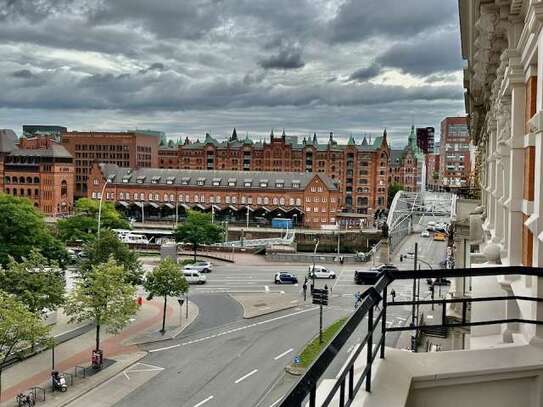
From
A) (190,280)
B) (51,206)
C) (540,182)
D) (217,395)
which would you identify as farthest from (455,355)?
(51,206)

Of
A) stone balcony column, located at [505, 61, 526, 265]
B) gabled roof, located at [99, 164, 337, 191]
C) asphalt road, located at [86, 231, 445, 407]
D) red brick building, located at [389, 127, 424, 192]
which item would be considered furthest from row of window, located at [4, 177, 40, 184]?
stone balcony column, located at [505, 61, 526, 265]

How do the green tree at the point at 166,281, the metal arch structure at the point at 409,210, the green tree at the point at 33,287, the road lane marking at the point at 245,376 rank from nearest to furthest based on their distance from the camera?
the road lane marking at the point at 245,376 < the green tree at the point at 33,287 < the green tree at the point at 166,281 < the metal arch structure at the point at 409,210

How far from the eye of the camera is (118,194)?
9769cm

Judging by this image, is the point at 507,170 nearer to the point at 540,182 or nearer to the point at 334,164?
the point at 540,182

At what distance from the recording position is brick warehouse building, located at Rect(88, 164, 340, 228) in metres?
93.1

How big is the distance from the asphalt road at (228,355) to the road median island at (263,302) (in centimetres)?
59

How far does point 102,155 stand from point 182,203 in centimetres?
3703

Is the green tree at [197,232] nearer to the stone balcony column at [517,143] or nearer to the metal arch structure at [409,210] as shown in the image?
the metal arch structure at [409,210]

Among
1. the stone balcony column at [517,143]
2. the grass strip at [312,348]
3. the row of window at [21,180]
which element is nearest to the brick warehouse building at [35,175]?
the row of window at [21,180]

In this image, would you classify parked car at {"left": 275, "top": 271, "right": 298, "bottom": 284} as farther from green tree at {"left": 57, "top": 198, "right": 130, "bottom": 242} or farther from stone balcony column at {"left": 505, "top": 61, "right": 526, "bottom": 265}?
stone balcony column at {"left": 505, "top": 61, "right": 526, "bottom": 265}

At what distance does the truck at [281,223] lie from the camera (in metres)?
91.8

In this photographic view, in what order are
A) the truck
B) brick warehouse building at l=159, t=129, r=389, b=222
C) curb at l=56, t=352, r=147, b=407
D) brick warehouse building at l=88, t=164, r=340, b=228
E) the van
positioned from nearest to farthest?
1. curb at l=56, t=352, r=147, b=407
2. the van
3. the truck
4. brick warehouse building at l=88, t=164, r=340, b=228
5. brick warehouse building at l=159, t=129, r=389, b=222

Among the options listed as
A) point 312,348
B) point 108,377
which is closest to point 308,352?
point 312,348

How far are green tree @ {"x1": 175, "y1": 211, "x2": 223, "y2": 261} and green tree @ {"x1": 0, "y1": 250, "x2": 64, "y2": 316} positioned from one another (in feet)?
119
